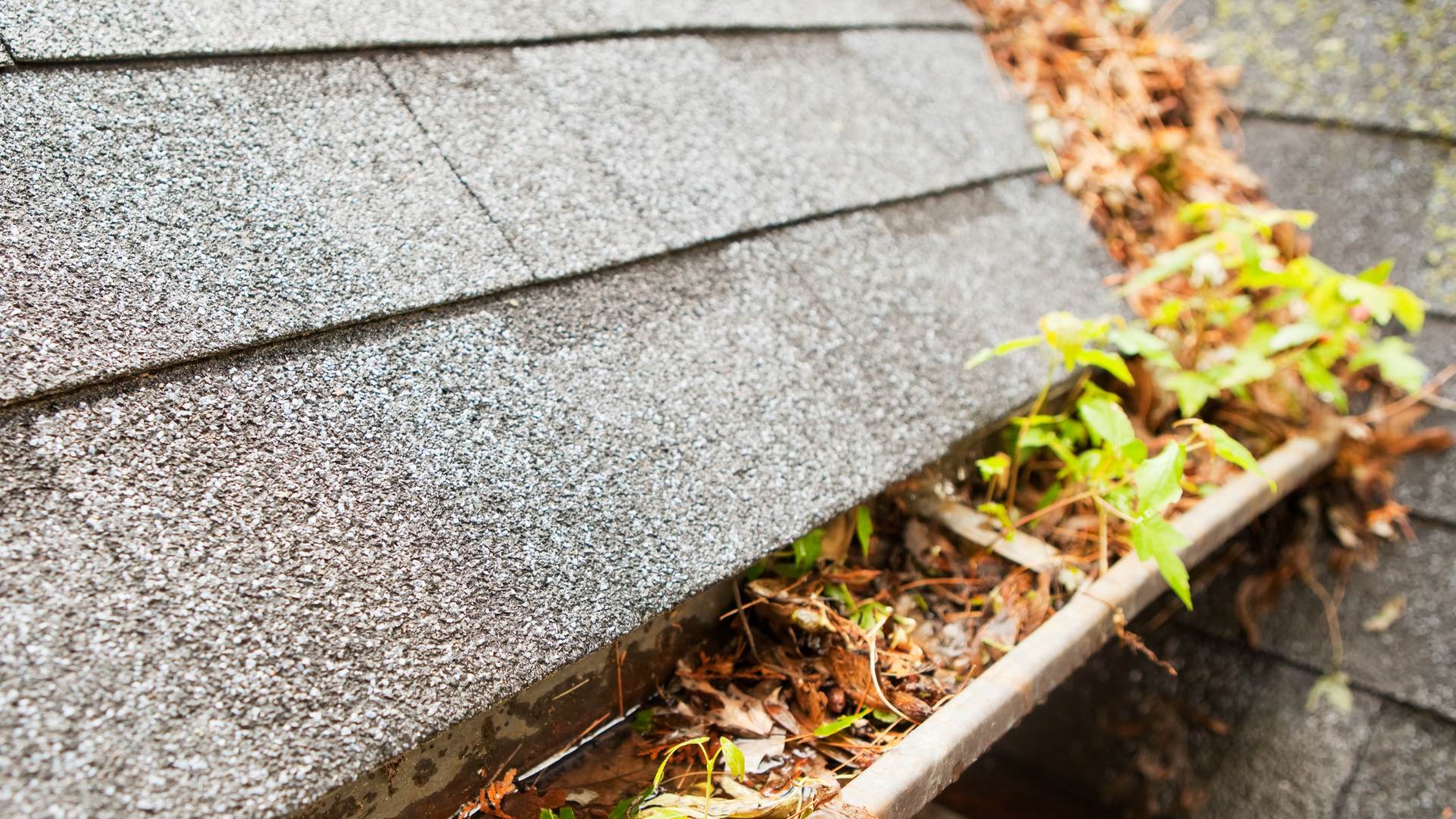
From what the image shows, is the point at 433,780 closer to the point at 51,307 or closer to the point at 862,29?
the point at 51,307

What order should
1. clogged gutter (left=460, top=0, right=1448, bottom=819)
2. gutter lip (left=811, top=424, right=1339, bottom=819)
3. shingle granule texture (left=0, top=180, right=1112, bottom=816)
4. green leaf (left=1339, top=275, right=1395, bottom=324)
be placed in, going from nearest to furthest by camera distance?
shingle granule texture (left=0, top=180, right=1112, bottom=816), gutter lip (left=811, top=424, right=1339, bottom=819), clogged gutter (left=460, top=0, right=1448, bottom=819), green leaf (left=1339, top=275, right=1395, bottom=324)

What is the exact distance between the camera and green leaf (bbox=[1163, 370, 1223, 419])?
5.08 ft

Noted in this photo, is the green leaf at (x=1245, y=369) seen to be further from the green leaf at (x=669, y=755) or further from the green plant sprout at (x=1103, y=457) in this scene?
the green leaf at (x=669, y=755)

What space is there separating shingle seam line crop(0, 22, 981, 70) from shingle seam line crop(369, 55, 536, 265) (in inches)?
1.9

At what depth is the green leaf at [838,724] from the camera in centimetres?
110

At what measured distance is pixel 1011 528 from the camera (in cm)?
142

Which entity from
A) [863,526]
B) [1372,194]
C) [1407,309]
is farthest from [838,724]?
[1372,194]

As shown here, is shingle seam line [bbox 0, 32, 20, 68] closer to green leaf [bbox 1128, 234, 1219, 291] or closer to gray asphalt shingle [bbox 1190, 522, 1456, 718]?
green leaf [bbox 1128, 234, 1219, 291]

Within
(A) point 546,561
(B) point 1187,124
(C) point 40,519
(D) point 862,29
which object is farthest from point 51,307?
(B) point 1187,124

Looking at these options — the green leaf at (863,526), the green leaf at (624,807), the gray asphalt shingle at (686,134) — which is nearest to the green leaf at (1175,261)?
the gray asphalt shingle at (686,134)

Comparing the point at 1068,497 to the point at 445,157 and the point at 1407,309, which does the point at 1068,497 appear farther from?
the point at 445,157

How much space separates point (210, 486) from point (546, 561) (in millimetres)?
307

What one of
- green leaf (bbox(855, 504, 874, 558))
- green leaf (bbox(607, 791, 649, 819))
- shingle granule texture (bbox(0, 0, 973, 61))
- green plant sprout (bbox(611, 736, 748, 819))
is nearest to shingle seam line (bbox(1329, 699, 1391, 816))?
green leaf (bbox(855, 504, 874, 558))

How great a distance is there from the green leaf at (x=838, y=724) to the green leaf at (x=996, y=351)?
0.51 meters
